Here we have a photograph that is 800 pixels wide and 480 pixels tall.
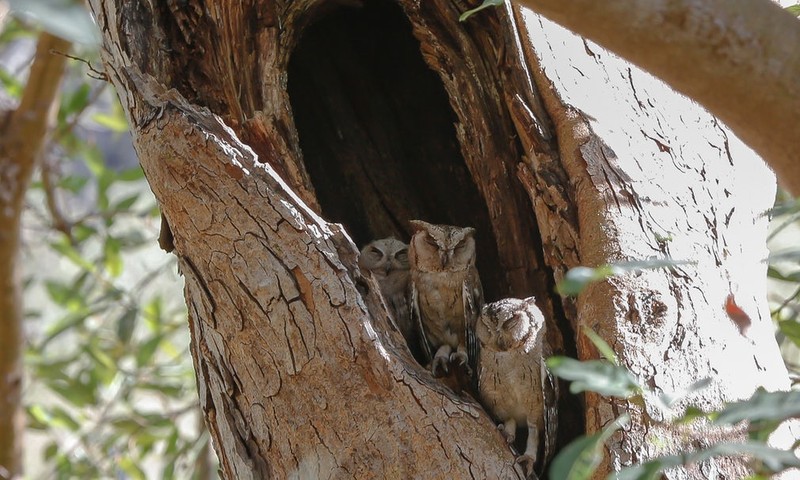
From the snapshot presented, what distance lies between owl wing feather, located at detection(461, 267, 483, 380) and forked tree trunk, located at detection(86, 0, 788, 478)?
0.10 meters

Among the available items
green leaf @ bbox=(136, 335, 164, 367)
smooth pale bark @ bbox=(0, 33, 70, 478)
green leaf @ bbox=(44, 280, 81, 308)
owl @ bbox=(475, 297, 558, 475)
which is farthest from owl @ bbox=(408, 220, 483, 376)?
green leaf @ bbox=(44, 280, 81, 308)

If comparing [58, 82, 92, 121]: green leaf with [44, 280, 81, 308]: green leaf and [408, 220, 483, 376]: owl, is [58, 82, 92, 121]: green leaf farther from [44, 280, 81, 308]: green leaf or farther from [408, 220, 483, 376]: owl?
[408, 220, 483, 376]: owl

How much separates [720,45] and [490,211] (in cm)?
178

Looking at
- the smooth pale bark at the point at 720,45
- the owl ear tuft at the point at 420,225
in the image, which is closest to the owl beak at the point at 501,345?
the owl ear tuft at the point at 420,225

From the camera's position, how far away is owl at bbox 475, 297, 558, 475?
2742 mm

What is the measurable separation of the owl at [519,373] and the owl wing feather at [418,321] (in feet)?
1.07

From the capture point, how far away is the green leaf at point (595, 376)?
4.14 ft

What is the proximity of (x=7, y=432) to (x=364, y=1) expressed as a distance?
253 centimetres

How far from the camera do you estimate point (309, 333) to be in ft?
7.72

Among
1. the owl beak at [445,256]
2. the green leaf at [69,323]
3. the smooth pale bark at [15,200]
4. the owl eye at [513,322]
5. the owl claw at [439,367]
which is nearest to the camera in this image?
the owl eye at [513,322]

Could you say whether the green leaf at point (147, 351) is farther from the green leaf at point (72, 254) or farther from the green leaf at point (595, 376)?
the green leaf at point (595, 376)

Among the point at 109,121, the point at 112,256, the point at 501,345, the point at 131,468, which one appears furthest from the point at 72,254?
the point at 501,345

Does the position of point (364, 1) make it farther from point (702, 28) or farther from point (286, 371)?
point (702, 28)

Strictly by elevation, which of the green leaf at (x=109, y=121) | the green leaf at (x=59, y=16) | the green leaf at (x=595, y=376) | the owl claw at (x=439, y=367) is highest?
the green leaf at (x=109, y=121)
